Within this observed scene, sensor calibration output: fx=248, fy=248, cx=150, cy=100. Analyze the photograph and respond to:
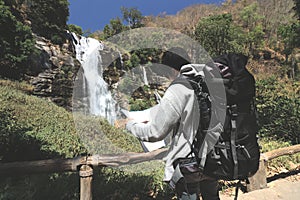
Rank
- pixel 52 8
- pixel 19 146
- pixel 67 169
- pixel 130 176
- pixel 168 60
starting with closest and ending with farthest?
pixel 168 60
pixel 67 169
pixel 130 176
pixel 19 146
pixel 52 8

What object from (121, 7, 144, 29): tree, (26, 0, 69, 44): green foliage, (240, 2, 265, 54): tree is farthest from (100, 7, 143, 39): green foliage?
(240, 2, 265, 54): tree

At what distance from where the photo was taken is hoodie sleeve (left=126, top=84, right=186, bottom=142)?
4.28 feet

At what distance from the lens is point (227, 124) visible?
141 centimetres

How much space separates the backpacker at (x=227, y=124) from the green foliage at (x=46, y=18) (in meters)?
17.0

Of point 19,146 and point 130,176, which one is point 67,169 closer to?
point 130,176

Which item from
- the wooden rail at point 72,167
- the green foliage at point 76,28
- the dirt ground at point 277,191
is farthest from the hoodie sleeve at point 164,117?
the green foliage at point 76,28

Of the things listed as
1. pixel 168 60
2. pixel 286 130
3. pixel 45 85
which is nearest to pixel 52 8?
pixel 45 85

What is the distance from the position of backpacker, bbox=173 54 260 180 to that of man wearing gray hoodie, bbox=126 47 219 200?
0.05 m

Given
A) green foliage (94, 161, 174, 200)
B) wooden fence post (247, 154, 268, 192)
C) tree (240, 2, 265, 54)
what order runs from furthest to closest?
tree (240, 2, 265, 54)
wooden fence post (247, 154, 268, 192)
green foliage (94, 161, 174, 200)

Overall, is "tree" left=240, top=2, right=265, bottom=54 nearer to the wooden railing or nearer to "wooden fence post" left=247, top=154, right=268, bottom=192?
"wooden fence post" left=247, top=154, right=268, bottom=192

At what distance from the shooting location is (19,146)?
14.0ft

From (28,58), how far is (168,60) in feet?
45.8

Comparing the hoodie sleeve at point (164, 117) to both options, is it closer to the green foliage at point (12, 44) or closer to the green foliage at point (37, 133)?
the green foliage at point (37, 133)

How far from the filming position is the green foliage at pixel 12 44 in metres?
12.1
